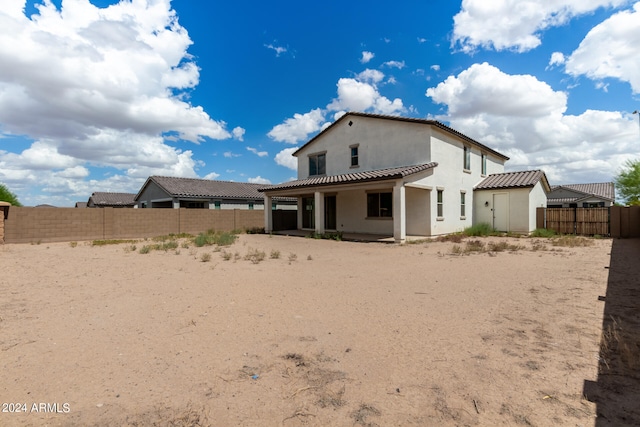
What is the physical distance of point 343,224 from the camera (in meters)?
20.3

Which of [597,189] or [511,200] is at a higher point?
[597,189]

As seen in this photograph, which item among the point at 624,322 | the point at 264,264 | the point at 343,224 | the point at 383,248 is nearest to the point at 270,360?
the point at 624,322

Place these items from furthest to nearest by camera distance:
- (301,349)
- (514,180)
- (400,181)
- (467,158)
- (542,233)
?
(514,180)
(467,158)
(542,233)
(400,181)
(301,349)

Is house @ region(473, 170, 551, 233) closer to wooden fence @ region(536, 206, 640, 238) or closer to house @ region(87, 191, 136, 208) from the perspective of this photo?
wooden fence @ region(536, 206, 640, 238)

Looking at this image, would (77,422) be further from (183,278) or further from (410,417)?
(183,278)

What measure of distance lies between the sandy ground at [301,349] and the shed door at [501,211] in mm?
13268

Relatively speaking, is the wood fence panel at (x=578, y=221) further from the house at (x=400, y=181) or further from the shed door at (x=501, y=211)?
the shed door at (x=501, y=211)

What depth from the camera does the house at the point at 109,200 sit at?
4390 cm

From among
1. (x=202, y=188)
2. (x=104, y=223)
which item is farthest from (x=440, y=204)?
(x=202, y=188)

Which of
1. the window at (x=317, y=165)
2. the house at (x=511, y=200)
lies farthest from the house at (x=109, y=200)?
the house at (x=511, y=200)

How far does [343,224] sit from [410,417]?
17766mm

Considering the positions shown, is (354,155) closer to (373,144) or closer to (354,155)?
(354,155)

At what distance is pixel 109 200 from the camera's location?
45469 millimetres

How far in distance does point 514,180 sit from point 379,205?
8.91 m
